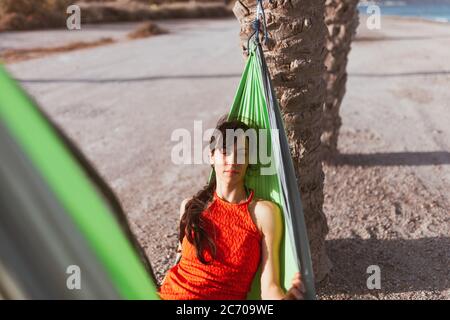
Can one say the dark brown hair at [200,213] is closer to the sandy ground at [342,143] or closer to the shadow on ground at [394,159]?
the sandy ground at [342,143]

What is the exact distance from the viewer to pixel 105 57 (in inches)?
601

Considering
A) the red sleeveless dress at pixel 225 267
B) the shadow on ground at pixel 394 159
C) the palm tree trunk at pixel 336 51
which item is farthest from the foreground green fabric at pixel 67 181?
the shadow on ground at pixel 394 159

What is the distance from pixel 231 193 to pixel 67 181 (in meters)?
1.14

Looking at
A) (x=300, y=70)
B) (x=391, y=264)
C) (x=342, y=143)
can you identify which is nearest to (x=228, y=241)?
(x=300, y=70)

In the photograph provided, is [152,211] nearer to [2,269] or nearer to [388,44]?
[2,269]

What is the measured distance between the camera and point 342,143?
7551mm

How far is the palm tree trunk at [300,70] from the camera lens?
3557mm

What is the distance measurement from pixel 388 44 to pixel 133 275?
18257mm

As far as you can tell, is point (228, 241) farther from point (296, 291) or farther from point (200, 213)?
point (296, 291)

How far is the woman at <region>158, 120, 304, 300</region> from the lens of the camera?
104 inches

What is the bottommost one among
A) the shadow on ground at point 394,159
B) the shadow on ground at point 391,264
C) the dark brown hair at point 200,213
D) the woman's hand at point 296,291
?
the shadow on ground at point 391,264

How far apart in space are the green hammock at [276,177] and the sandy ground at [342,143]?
1.43m

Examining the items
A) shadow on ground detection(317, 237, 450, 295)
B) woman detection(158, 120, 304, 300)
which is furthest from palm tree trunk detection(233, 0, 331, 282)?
woman detection(158, 120, 304, 300)
